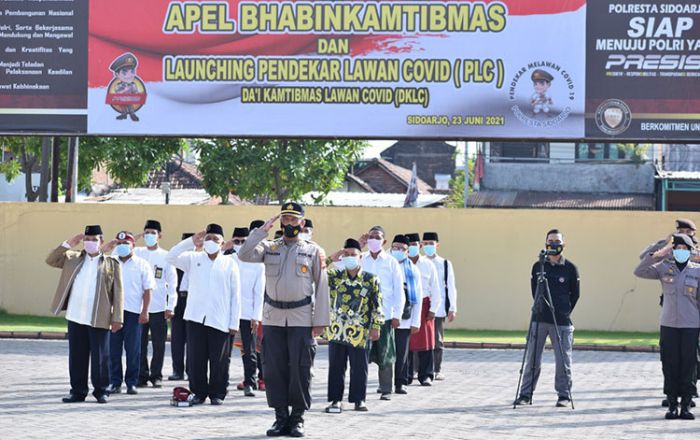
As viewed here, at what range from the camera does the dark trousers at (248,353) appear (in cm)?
1520

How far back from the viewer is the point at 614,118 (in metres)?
22.3

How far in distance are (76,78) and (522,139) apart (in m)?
8.00

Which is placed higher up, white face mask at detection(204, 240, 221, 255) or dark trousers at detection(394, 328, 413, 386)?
white face mask at detection(204, 240, 221, 255)

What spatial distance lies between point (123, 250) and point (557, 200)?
106 ft

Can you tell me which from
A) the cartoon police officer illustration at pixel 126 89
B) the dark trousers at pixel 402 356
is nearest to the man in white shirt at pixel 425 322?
the dark trousers at pixel 402 356

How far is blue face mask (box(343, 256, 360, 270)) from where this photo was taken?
13836mm

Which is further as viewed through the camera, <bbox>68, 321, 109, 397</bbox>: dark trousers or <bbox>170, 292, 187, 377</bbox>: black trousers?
<bbox>170, 292, 187, 377</bbox>: black trousers

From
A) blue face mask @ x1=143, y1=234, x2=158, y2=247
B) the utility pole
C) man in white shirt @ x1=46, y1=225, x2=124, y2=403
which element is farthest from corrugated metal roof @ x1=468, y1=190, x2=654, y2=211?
man in white shirt @ x1=46, y1=225, x2=124, y2=403

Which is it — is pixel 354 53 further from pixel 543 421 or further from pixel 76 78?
pixel 543 421

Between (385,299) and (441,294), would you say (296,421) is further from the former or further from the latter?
(441,294)

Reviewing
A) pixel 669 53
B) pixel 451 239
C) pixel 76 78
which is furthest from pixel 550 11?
pixel 76 78

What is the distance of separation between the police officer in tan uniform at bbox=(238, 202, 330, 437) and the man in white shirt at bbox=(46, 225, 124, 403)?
259 centimetres

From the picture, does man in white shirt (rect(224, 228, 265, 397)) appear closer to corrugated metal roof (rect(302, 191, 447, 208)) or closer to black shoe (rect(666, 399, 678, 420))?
black shoe (rect(666, 399, 678, 420))

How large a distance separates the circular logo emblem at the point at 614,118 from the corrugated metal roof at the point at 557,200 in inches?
841
